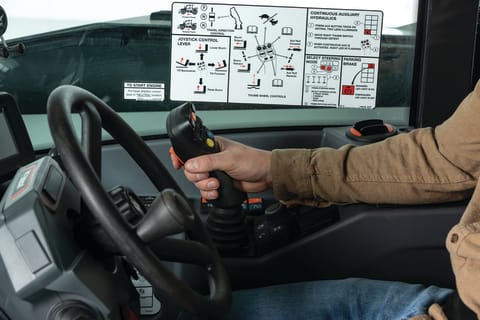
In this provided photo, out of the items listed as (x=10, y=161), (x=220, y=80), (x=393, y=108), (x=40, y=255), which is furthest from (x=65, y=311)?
(x=393, y=108)

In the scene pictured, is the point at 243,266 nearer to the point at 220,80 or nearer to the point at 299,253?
the point at 299,253

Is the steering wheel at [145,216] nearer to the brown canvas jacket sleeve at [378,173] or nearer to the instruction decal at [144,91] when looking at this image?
the brown canvas jacket sleeve at [378,173]

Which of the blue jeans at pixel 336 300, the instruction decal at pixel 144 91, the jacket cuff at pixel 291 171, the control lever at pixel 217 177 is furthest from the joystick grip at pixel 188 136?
the instruction decal at pixel 144 91

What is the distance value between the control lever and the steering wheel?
12cm

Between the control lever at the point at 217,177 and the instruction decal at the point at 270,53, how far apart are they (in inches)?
14.5

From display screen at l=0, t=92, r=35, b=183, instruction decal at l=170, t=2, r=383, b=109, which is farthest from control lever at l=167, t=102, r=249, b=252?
instruction decal at l=170, t=2, r=383, b=109

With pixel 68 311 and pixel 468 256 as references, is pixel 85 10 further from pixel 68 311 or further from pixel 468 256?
pixel 468 256

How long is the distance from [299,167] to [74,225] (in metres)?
0.56

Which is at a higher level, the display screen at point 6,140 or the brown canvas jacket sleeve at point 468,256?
the display screen at point 6,140

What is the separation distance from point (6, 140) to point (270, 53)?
0.74m

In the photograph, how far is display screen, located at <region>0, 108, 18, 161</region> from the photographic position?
108 centimetres

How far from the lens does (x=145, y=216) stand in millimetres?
751

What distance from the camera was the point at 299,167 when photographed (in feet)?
4.12

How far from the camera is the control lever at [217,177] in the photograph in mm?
1129
